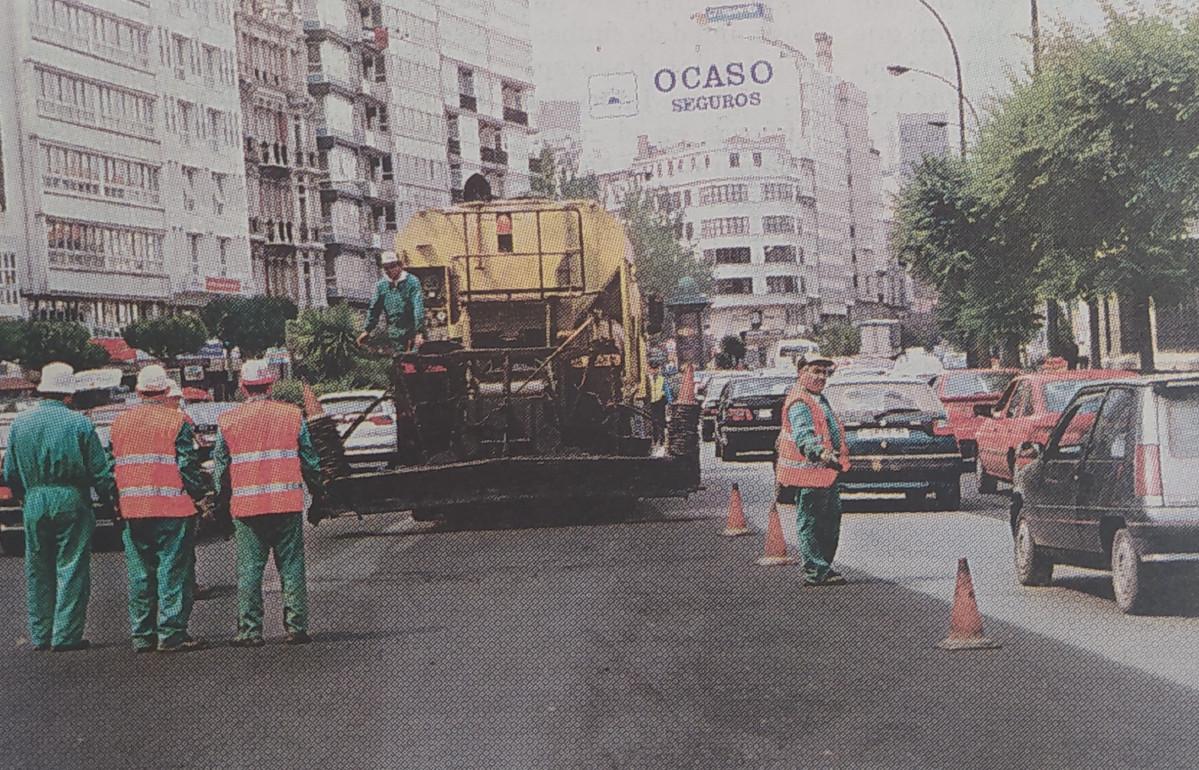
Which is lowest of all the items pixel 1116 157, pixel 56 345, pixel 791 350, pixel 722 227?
pixel 791 350

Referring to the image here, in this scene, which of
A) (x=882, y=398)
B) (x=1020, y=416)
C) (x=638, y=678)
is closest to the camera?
(x=638, y=678)

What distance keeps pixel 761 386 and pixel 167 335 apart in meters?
18.8

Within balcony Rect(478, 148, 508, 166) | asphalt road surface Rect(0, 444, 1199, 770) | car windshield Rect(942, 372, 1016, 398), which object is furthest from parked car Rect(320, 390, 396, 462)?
balcony Rect(478, 148, 508, 166)

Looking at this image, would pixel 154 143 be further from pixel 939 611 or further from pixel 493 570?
pixel 939 611

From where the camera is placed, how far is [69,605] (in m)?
11.4

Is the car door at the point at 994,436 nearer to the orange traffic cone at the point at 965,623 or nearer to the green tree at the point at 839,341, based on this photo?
the orange traffic cone at the point at 965,623

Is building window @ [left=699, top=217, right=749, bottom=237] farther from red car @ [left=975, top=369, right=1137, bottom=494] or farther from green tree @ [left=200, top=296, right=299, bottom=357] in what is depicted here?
red car @ [left=975, top=369, right=1137, bottom=494]

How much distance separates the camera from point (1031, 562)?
503 inches

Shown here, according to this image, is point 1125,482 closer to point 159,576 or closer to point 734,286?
point 159,576

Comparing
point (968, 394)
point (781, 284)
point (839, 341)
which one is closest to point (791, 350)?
point (839, 341)

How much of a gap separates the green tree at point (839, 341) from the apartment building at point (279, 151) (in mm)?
20953

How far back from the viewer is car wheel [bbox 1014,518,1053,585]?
12688mm

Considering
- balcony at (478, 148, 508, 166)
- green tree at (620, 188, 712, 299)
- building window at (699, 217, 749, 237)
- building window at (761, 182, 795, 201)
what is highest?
building window at (761, 182, 795, 201)

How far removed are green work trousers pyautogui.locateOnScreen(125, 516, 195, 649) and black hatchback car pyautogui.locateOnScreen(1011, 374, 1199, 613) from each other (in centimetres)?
519
